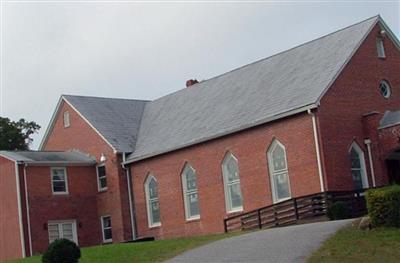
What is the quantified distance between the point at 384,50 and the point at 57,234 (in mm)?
19939

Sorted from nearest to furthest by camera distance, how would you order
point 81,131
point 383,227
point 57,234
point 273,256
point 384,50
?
point 273,256, point 383,227, point 384,50, point 57,234, point 81,131

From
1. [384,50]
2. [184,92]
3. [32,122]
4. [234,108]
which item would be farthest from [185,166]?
[32,122]

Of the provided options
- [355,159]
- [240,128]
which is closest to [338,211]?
[355,159]

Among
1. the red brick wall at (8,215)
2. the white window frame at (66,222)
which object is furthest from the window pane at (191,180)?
the red brick wall at (8,215)

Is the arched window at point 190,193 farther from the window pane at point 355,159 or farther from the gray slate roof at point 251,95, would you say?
the window pane at point 355,159

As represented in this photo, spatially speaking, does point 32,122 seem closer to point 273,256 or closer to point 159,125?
point 159,125

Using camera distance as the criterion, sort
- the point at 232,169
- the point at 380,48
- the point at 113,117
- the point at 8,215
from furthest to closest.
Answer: the point at 113,117, the point at 8,215, the point at 232,169, the point at 380,48

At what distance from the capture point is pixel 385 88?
37.2m

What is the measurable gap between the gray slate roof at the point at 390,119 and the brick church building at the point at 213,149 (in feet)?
0.25

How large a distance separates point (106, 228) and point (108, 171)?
3.32 m

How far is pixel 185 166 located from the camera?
39.8m

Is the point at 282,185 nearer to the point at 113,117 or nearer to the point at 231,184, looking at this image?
the point at 231,184

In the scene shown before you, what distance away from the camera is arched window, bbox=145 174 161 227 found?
137 ft

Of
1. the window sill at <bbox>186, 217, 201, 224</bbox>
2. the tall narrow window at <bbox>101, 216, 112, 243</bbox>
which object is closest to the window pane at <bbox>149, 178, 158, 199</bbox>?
the window sill at <bbox>186, 217, 201, 224</bbox>
